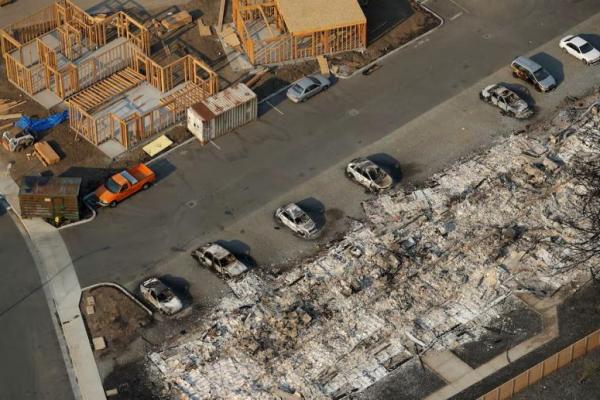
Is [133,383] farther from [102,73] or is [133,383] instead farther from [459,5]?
[459,5]

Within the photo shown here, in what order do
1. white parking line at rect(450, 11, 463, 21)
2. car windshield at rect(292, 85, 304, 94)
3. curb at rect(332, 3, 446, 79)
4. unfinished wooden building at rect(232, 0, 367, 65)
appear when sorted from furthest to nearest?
white parking line at rect(450, 11, 463, 21) → curb at rect(332, 3, 446, 79) → unfinished wooden building at rect(232, 0, 367, 65) → car windshield at rect(292, 85, 304, 94)

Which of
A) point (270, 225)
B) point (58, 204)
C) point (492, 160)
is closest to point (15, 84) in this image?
point (58, 204)

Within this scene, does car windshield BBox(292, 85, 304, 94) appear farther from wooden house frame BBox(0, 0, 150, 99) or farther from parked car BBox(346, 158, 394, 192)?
wooden house frame BBox(0, 0, 150, 99)

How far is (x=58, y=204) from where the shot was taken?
7131cm

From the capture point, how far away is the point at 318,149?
258 ft

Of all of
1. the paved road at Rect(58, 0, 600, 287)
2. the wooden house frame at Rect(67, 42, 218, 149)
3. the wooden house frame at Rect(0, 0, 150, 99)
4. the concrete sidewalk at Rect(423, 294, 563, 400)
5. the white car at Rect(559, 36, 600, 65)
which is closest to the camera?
the concrete sidewalk at Rect(423, 294, 563, 400)

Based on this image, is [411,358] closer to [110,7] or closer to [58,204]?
[58,204]

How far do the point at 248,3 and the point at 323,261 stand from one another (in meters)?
27.2

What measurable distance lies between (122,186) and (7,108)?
1351cm

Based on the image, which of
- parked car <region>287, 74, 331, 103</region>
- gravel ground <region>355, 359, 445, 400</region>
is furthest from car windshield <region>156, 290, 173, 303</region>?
parked car <region>287, 74, 331, 103</region>

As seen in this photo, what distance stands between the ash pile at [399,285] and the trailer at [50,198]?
1208 centimetres

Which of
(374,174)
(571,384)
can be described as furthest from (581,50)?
(571,384)

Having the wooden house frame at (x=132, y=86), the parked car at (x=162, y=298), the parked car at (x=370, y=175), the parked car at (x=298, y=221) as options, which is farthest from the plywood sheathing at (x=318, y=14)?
the parked car at (x=162, y=298)

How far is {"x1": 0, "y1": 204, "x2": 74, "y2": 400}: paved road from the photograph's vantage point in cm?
6319
